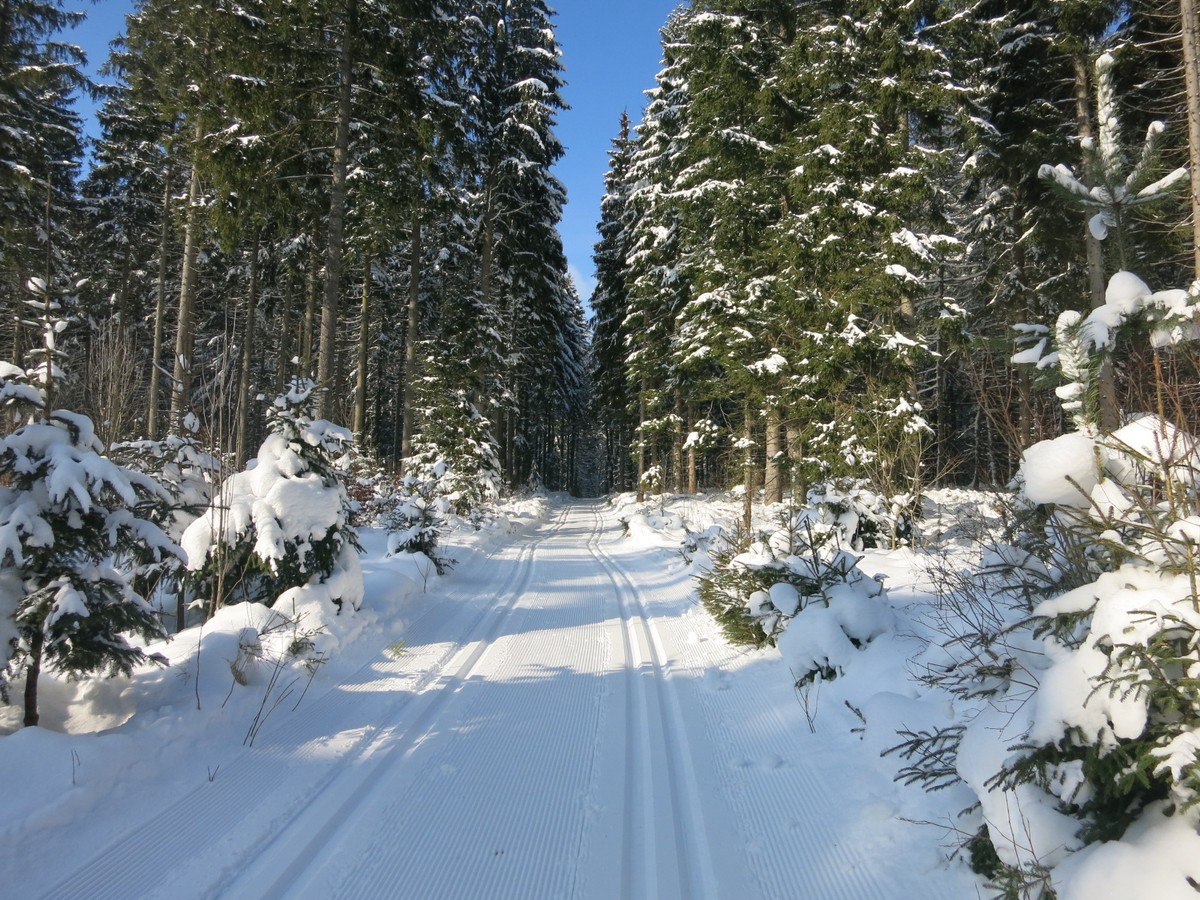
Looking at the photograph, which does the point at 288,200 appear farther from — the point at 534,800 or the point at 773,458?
the point at 534,800

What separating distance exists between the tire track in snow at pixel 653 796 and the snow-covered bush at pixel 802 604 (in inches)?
38.0

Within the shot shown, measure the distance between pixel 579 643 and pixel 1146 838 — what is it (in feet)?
16.2

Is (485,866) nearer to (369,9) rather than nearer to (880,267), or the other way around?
(880,267)

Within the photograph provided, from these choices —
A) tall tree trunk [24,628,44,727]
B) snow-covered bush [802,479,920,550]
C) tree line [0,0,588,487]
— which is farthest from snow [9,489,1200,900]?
tree line [0,0,588,487]

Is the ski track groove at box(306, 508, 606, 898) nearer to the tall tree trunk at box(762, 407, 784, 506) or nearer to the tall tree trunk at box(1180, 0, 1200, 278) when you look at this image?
the tall tree trunk at box(762, 407, 784, 506)

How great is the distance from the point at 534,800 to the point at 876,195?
11.2m

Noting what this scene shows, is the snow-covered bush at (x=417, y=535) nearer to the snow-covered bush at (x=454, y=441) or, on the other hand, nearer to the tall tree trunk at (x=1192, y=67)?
the snow-covered bush at (x=454, y=441)

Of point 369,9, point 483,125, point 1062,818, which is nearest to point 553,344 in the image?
point 483,125

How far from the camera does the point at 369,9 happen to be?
1031 cm

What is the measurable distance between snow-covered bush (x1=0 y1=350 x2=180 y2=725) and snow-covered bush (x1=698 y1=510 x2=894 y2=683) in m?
4.43

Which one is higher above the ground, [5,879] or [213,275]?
[213,275]

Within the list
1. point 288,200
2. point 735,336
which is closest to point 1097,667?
point 735,336

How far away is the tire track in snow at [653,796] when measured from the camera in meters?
2.76

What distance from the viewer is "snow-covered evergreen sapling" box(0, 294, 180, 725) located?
9.88 feet
